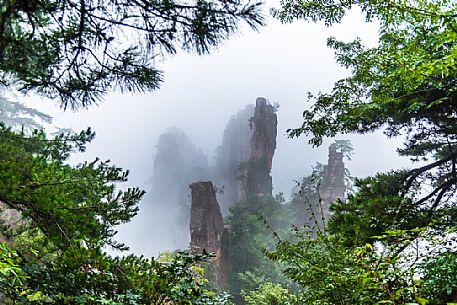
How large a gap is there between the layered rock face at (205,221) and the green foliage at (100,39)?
1310 centimetres

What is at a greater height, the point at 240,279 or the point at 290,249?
the point at 240,279

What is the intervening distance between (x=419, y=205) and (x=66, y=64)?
3.75m

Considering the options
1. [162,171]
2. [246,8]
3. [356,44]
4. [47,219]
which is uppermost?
[162,171]

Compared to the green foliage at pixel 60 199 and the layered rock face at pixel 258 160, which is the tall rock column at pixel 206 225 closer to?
the layered rock face at pixel 258 160

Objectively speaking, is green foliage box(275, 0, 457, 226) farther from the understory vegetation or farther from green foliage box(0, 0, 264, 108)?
green foliage box(0, 0, 264, 108)

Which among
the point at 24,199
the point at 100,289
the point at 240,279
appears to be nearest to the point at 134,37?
the point at 24,199

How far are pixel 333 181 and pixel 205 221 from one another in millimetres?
10218

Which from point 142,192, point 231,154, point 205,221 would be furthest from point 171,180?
point 142,192

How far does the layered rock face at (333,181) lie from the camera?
854 inches

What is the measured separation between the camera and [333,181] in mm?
21844

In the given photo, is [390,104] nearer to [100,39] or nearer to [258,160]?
[100,39]

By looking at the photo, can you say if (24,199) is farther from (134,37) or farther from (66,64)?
(134,37)

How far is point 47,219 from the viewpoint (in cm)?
224

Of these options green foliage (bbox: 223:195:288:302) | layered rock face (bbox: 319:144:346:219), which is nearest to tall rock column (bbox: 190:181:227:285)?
green foliage (bbox: 223:195:288:302)
